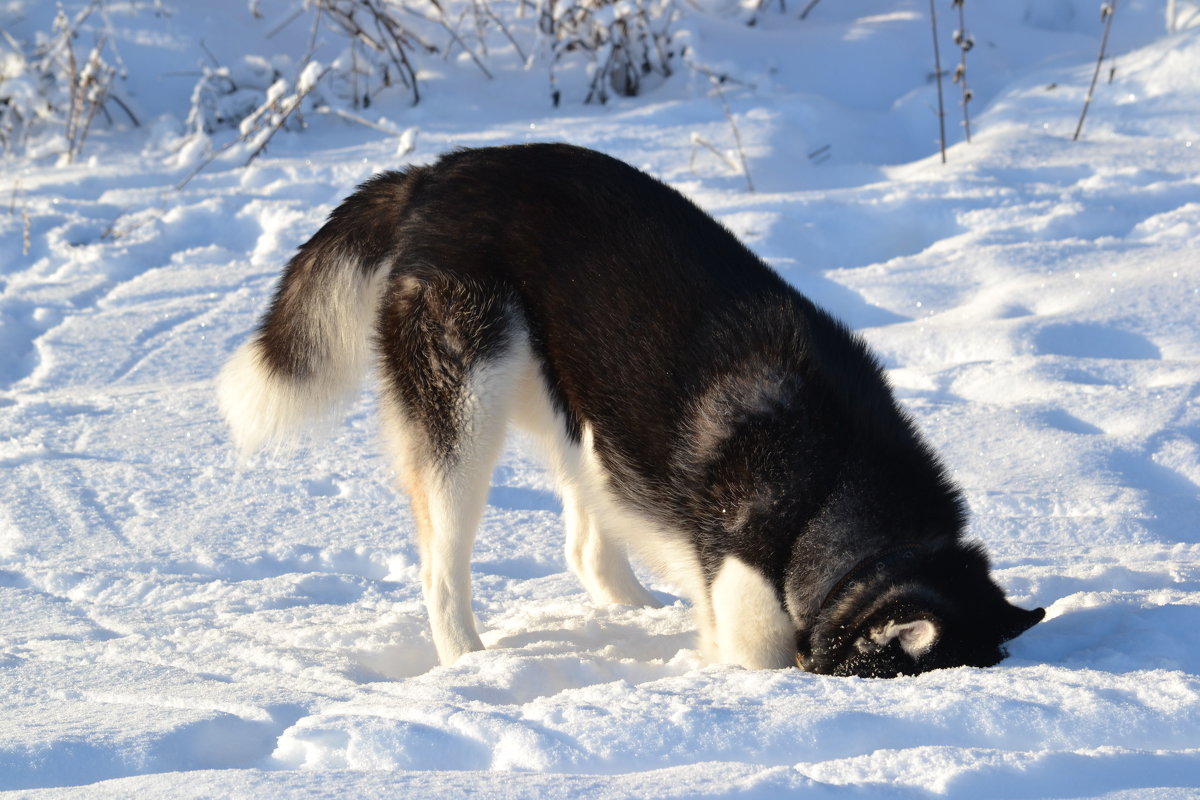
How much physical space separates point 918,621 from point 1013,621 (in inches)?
9.7

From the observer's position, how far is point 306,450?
4215 mm

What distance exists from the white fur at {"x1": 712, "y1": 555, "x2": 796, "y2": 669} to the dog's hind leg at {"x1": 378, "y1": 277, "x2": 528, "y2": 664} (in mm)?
667

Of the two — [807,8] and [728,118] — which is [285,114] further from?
[807,8]

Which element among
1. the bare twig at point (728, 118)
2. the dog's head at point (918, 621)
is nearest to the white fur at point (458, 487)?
the dog's head at point (918, 621)

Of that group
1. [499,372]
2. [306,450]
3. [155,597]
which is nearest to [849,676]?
[499,372]

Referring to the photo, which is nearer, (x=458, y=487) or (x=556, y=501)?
(x=458, y=487)

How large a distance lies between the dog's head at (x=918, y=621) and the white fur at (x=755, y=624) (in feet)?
0.31

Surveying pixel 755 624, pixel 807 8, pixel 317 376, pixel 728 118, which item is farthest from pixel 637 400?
pixel 807 8

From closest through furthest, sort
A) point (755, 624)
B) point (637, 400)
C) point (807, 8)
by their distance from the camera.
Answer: point (755, 624), point (637, 400), point (807, 8)

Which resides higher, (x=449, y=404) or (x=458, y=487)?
(x=449, y=404)

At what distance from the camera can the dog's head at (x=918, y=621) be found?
2.44m

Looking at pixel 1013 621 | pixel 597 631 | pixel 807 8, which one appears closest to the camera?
pixel 1013 621

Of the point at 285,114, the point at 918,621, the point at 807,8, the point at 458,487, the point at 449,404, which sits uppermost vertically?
the point at 807,8

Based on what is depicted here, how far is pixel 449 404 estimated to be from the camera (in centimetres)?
295
